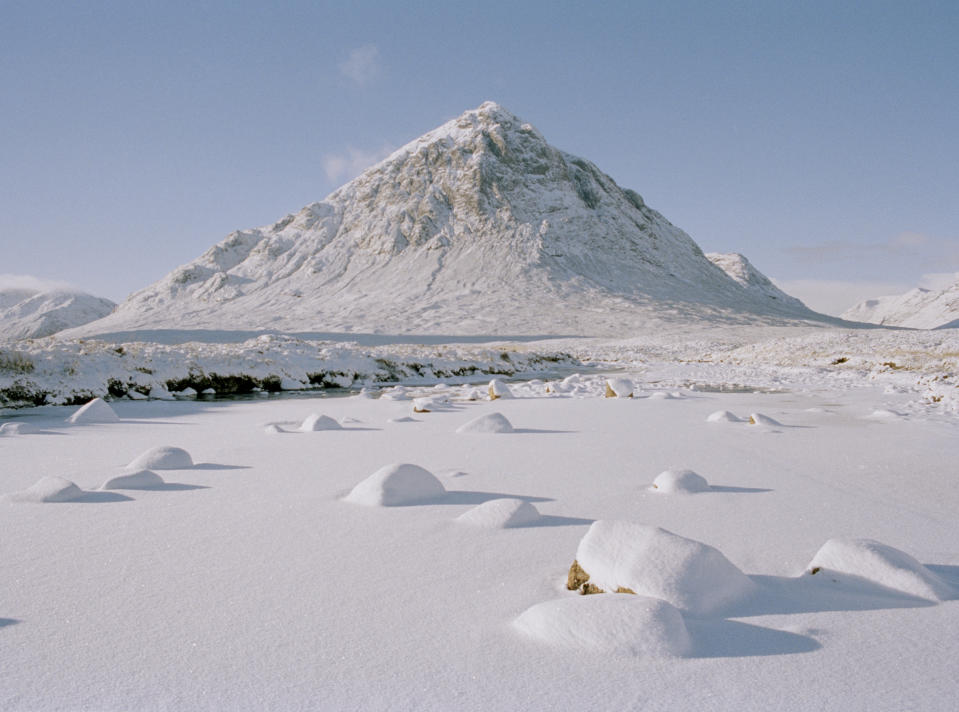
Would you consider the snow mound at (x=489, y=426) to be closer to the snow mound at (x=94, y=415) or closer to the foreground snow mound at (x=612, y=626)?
the foreground snow mound at (x=612, y=626)

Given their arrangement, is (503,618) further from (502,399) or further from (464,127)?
(464,127)

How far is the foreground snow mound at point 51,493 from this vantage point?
101 inches

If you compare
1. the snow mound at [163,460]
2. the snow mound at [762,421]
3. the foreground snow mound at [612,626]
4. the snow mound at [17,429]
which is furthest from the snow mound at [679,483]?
the snow mound at [17,429]

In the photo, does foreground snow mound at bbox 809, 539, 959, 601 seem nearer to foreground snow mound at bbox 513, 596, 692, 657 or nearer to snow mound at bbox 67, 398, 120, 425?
foreground snow mound at bbox 513, 596, 692, 657

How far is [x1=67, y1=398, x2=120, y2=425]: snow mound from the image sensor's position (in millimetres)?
5906

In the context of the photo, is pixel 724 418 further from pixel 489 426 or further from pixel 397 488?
pixel 397 488

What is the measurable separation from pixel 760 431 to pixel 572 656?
14.3 feet

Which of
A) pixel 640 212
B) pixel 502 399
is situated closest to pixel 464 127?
pixel 640 212

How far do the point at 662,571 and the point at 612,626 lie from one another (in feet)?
1.01

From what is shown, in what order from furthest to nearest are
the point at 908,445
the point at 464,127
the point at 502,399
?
the point at 464,127 < the point at 502,399 < the point at 908,445

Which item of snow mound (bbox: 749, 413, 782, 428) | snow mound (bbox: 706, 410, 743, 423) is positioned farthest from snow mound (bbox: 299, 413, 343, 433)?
snow mound (bbox: 749, 413, 782, 428)

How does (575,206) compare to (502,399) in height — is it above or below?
above

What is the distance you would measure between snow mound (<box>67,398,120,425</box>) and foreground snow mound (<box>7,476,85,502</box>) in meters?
3.76

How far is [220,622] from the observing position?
1434 millimetres
